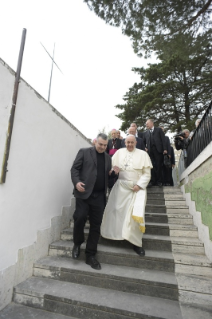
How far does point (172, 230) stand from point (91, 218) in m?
1.45

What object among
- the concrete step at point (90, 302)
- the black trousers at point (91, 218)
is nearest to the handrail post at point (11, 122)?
the black trousers at point (91, 218)

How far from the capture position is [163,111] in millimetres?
11727

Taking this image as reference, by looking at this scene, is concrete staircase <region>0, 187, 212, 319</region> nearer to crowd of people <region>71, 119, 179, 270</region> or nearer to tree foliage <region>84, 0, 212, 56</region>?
crowd of people <region>71, 119, 179, 270</region>

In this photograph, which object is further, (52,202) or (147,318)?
(52,202)

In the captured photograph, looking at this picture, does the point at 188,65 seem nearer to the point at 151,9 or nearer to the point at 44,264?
the point at 151,9

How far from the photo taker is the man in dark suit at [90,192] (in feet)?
8.70

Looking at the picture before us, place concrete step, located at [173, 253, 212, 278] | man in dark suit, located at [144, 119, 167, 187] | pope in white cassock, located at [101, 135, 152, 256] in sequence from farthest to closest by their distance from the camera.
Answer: man in dark suit, located at [144, 119, 167, 187] < pope in white cassock, located at [101, 135, 152, 256] < concrete step, located at [173, 253, 212, 278]

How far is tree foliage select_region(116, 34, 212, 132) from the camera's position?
10.6 meters

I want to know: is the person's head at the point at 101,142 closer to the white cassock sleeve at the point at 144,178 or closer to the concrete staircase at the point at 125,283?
the white cassock sleeve at the point at 144,178

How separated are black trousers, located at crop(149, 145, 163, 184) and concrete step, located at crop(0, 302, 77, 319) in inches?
151

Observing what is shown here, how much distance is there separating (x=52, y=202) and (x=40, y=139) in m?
1.11

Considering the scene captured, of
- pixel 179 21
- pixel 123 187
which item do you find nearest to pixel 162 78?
pixel 179 21

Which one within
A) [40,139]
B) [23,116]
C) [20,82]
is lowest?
[40,139]

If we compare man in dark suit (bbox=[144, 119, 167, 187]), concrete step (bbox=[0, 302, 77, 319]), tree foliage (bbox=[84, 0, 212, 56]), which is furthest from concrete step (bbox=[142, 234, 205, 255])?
tree foliage (bbox=[84, 0, 212, 56])
